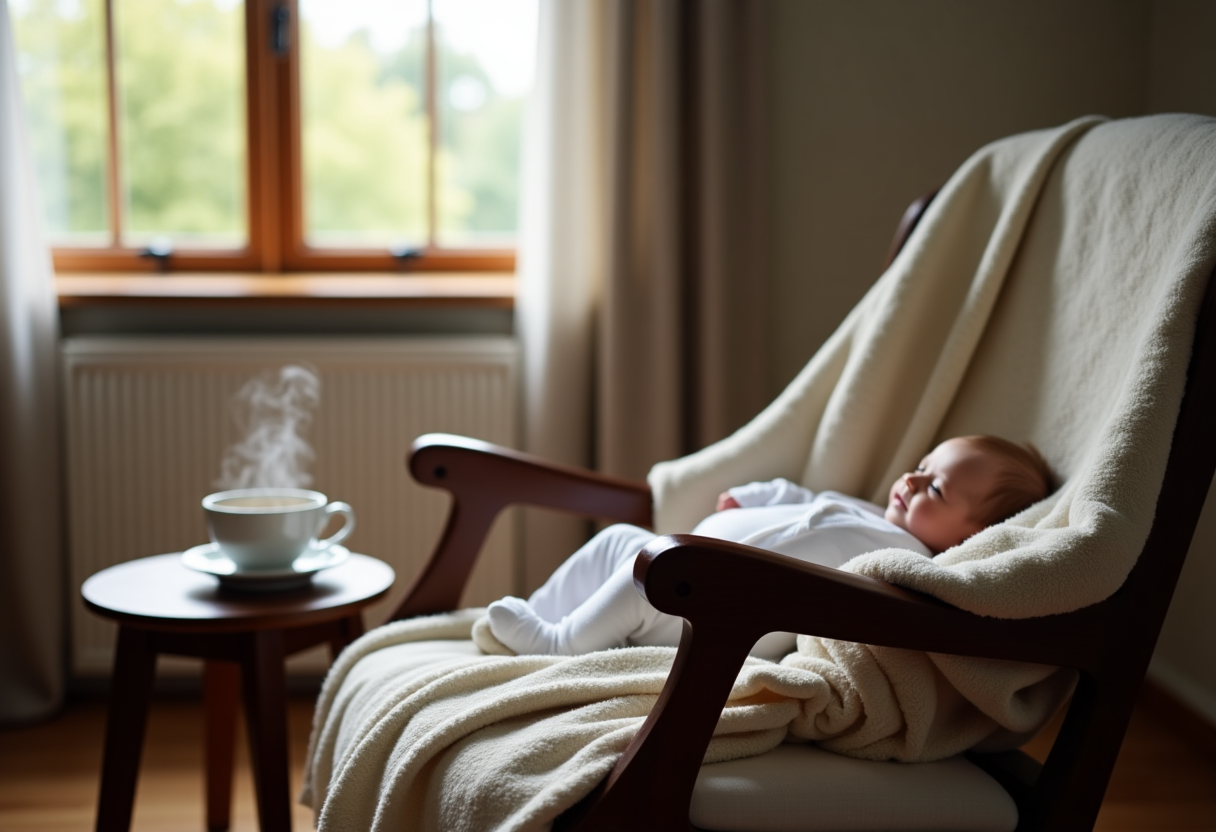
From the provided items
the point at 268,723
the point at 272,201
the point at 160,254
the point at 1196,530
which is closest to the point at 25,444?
the point at 160,254

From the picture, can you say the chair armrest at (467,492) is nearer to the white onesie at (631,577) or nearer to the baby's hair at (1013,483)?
the white onesie at (631,577)

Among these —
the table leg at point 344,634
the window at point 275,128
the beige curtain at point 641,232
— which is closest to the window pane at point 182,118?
the window at point 275,128

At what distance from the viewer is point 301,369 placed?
7.54 feet

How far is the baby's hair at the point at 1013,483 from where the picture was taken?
1.23 metres

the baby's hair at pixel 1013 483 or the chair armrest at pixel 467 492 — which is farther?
the chair armrest at pixel 467 492

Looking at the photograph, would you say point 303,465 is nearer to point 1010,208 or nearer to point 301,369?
point 301,369

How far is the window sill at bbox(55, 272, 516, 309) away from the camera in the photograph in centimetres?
233

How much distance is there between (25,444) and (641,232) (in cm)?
127

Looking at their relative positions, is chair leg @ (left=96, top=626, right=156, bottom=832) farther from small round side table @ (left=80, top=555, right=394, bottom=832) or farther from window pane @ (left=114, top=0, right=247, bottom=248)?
window pane @ (left=114, top=0, right=247, bottom=248)

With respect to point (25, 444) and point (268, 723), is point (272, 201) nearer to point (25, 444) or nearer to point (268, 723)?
point (25, 444)

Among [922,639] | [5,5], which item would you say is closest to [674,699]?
[922,639]

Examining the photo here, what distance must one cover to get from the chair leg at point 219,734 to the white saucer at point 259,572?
284mm

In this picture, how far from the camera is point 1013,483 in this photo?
123 cm

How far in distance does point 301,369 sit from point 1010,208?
142cm
